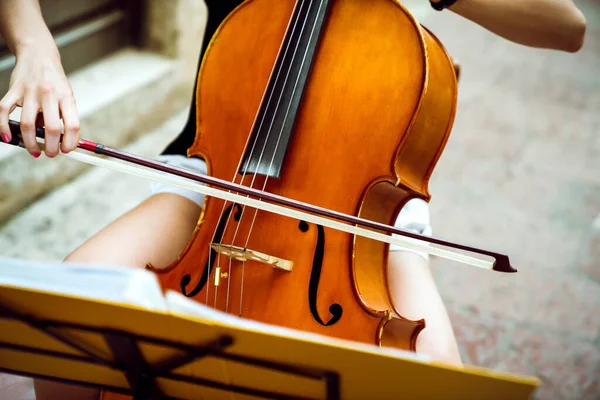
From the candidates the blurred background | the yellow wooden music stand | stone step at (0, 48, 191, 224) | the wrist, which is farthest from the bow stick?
stone step at (0, 48, 191, 224)

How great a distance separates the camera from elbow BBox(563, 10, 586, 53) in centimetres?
95

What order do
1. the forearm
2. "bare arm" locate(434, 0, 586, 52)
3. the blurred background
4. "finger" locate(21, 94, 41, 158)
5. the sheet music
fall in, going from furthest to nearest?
1. the blurred background
2. "bare arm" locate(434, 0, 586, 52)
3. the forearm
4. "finger" locate(21, 94, 41, 158)
5. the sheet music

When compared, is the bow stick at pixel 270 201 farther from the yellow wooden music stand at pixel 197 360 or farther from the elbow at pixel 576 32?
the elbow at pixel 576 32

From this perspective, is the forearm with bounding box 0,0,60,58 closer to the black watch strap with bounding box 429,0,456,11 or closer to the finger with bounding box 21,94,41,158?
Result: the finger with bounding box 21,94,41,158

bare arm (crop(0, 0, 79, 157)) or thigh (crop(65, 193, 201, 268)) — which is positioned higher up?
bare arm (crop(0, 0, 79, 157))

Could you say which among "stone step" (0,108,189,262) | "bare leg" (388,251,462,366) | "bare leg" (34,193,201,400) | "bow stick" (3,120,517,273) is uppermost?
"bow stick" (3,120,517,273)

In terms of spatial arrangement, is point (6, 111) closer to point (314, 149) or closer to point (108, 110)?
point (314, 149)

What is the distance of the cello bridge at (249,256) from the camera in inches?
30.9

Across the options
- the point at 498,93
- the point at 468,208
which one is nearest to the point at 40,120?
the point at 468,208

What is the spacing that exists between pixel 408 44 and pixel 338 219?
0.30 m

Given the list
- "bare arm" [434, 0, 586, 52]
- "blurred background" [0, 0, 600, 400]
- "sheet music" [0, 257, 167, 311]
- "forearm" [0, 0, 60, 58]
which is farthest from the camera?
"blurred background" [0, 0, 600, 400]

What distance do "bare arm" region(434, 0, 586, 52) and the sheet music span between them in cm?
70

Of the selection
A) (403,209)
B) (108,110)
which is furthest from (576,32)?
(108,110)

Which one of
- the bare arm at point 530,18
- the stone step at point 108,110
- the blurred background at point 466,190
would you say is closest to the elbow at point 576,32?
the bare arm at point 530,18
